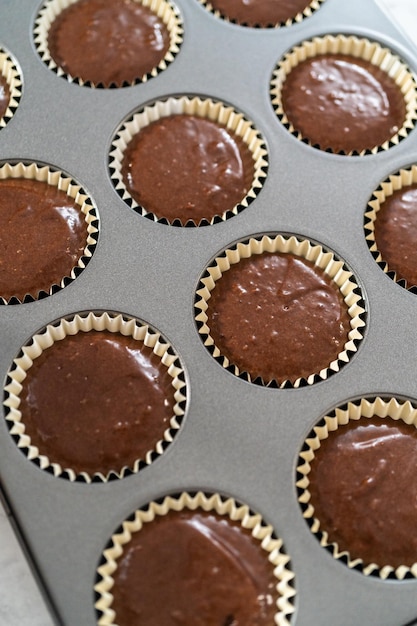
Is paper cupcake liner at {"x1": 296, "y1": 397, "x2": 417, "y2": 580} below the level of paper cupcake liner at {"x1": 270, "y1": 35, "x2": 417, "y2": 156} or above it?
below

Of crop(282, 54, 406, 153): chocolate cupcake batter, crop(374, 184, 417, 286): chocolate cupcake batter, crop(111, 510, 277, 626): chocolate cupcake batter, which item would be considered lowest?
crop(111, 510, 277, 626): chocolate cupcake batter

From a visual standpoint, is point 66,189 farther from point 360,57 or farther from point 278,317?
point 360,57

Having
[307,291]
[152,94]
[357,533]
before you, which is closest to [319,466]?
[357,533]

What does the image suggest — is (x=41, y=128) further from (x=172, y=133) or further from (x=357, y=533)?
(x=357, y=533)

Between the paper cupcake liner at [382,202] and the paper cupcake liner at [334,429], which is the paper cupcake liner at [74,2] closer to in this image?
the paper cupcake liner at [382,202]

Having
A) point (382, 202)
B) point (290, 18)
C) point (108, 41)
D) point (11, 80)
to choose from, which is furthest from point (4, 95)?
point (382, 202)

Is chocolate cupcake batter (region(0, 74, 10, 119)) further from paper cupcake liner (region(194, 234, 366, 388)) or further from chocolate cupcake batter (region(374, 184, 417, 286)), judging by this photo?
chocolate cupcake batter (region(374, 184, 417, 286))

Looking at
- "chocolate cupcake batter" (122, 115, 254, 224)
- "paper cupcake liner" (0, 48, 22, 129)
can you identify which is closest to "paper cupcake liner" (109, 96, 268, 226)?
"chocolate cupcake batter" (122, 115, 254, 224)
